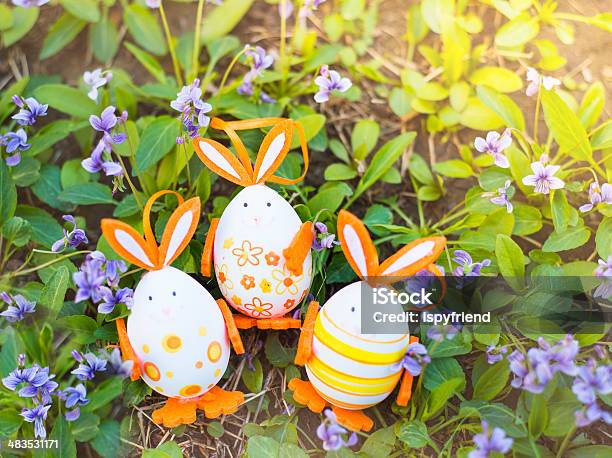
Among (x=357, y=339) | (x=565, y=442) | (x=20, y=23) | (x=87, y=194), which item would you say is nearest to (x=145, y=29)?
(x=20, y=23)

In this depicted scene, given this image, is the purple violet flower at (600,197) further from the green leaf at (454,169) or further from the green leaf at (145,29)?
the green leaf at (145,29)

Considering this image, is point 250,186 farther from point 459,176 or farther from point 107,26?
point 107,26

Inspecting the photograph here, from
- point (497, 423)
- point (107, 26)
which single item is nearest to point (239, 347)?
point (497, 423)

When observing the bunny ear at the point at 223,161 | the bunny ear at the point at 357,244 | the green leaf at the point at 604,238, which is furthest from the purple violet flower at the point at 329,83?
the green leaf at the point at 604,238

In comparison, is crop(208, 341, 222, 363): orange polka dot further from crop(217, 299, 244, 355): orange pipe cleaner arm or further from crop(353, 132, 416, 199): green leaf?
crop(353, 132, 416, 199): green leaf

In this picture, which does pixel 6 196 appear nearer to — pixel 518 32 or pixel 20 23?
pixel 20 23

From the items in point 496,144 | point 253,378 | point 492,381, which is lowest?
point 253,378

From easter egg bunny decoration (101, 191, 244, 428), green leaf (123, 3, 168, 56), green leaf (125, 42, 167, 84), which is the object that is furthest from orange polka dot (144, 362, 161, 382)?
green leaf (123, 3, 168, 56)
